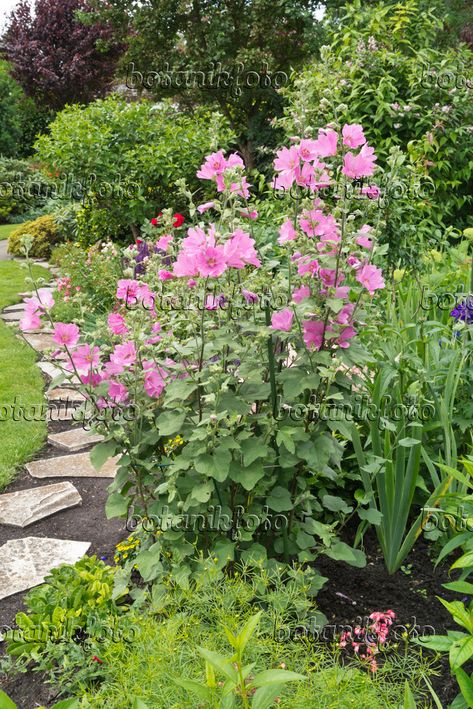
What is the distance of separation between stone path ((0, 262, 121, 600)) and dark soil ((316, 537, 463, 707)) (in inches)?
39.7

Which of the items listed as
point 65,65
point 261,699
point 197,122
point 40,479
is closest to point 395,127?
point 197,122

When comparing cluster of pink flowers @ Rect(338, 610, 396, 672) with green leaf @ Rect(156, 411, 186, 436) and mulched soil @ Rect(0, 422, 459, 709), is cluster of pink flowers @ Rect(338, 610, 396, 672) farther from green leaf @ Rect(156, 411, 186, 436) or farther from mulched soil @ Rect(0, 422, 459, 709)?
green leaf @ Rect(156, 411, 186, 436)

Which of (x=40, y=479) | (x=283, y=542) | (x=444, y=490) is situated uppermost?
(x=444, y=490)

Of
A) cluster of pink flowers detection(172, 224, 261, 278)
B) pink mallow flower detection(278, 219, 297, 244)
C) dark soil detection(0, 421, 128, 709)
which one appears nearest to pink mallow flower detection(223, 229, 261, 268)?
cluster of pink flowers detection(172, 224, 261, 278)

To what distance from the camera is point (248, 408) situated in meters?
1.82

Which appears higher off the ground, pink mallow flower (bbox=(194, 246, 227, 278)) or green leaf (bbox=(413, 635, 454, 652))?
pink mallow flower (bbox=(194, 246, 227, 278))

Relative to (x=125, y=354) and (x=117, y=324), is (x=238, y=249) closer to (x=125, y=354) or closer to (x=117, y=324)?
(x=125, y=354)

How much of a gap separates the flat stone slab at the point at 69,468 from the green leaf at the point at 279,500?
1.44 m

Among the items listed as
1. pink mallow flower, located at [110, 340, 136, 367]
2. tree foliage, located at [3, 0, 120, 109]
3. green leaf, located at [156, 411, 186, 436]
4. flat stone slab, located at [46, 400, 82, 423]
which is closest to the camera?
green leaf, located at [156, 411, 186, 436]

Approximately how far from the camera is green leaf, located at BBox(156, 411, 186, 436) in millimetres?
1784

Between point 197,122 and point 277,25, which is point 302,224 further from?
point 277,25

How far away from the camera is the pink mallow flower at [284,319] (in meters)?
1.84

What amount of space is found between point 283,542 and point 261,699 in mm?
941

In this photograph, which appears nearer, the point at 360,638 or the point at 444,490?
the point at 360,638
